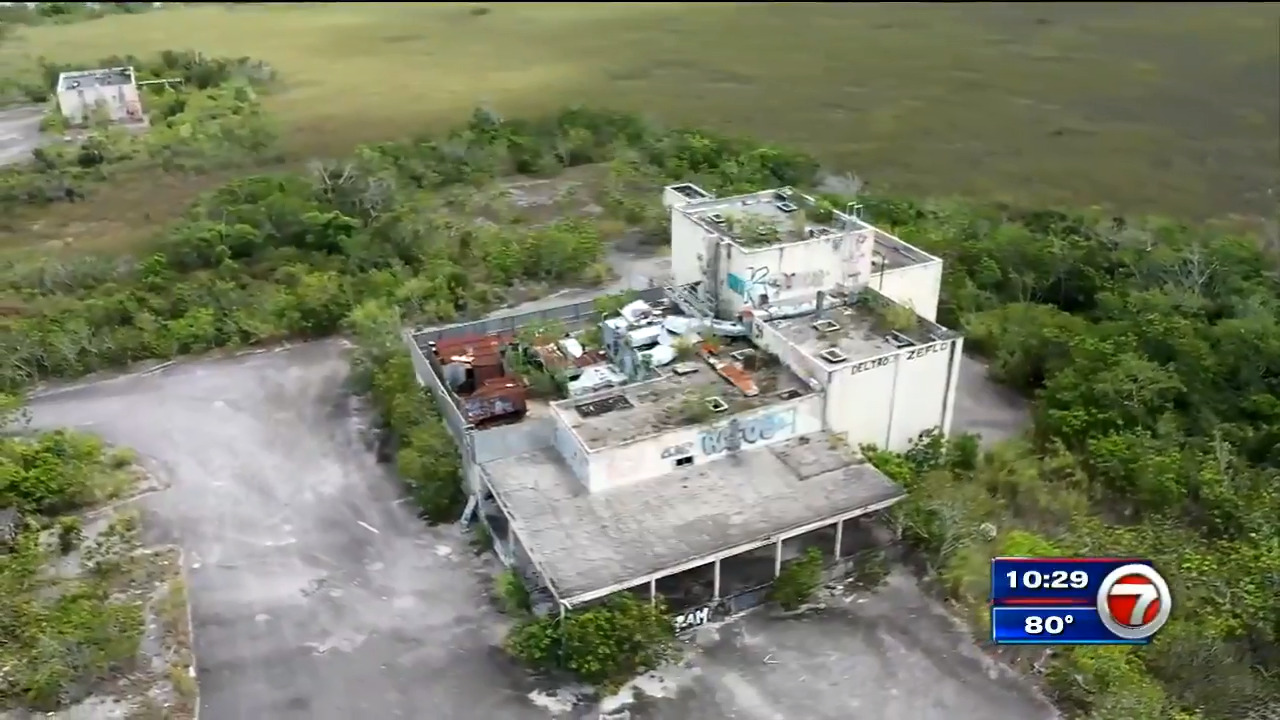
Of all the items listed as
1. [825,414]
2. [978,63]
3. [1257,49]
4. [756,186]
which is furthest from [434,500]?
[1257,49]

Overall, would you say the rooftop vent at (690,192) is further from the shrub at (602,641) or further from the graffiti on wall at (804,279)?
the shrub at (602,641)

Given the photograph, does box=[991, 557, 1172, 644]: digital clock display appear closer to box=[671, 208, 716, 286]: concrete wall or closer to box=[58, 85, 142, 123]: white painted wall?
box=[671, 208, 716, 286]: concrete wall

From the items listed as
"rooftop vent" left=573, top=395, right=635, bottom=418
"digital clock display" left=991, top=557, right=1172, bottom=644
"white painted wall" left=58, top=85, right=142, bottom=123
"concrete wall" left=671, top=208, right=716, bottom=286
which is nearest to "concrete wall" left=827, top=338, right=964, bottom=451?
"rooftop vent" left=573, top=395, right=635, bottom=418

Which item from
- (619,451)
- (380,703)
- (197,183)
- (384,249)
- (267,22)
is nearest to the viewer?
(380,703)

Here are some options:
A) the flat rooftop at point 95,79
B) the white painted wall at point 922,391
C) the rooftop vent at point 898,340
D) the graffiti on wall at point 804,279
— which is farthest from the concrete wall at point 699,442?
the flat rooftop at point 95,79

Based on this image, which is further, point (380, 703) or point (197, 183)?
point (197, 183)

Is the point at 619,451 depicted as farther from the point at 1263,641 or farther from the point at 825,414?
the point at 1263,641
